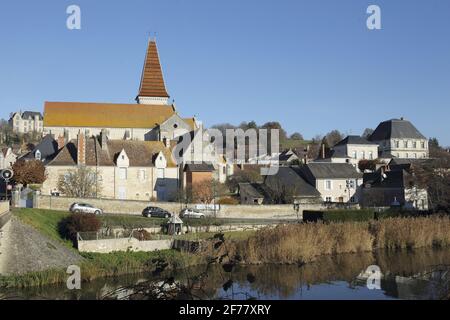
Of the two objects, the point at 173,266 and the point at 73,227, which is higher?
the point at 73,227

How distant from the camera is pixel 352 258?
2631 centimetres

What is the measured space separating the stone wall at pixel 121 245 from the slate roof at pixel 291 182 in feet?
55.2

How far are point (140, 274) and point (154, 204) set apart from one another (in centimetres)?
1258

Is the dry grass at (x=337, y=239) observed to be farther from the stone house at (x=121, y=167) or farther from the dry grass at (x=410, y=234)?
the stone house at (x=121, y=167)

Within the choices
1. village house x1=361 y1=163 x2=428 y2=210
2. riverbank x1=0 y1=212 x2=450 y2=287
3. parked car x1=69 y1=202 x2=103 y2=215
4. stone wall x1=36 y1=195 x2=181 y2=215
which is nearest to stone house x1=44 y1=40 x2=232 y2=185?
village house x1=361 y1=163 x2=428 y2=210

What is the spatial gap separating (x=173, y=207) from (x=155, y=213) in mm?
1973

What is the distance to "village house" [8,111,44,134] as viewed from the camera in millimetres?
107500

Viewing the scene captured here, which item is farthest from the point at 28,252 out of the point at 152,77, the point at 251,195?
the point at 152,77

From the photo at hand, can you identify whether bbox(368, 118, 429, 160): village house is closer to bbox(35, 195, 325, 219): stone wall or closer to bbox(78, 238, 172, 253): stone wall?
bbox(35, 195, 325, 219): stone wall

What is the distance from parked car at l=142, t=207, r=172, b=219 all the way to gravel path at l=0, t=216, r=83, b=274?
10.6m

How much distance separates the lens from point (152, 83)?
75.9 metres

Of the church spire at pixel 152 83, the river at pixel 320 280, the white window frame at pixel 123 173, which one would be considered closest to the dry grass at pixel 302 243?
the river at pixel 320 280
